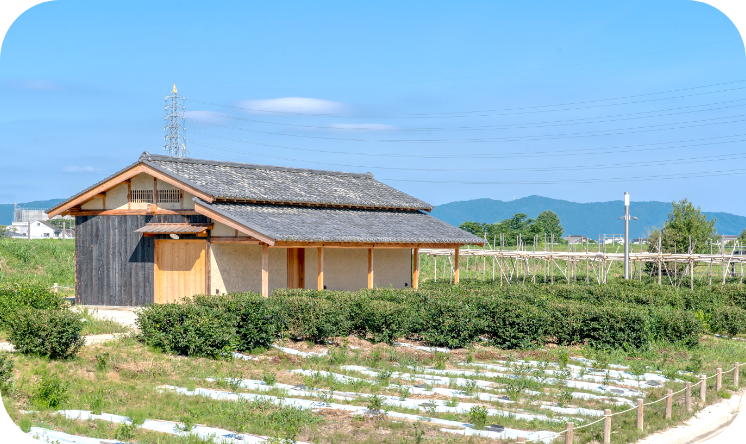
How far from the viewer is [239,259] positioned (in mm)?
22438

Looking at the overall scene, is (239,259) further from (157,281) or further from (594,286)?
(594,286)

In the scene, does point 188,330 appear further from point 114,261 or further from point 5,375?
point 114,261

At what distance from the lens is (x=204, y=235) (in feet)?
71.8

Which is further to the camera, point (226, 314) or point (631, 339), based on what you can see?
point (631, 339)

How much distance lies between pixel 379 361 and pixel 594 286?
12511mm

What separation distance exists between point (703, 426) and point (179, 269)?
688 inches

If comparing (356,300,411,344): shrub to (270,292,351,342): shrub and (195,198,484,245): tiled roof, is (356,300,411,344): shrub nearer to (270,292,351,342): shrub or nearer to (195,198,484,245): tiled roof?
(270,292,351,342): shrub

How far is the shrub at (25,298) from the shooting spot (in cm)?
1559

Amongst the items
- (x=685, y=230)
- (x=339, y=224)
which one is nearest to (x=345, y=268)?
(x=339, y=224)

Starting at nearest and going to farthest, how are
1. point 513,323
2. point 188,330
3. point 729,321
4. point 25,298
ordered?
1. point 188,330
2. point 513,323
3. point 25,298
4. point 729,321

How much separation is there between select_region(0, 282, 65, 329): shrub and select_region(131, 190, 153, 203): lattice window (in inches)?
244

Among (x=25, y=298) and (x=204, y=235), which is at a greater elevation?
(x=204, y=235)

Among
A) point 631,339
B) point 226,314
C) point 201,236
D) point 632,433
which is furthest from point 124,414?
point 201,236

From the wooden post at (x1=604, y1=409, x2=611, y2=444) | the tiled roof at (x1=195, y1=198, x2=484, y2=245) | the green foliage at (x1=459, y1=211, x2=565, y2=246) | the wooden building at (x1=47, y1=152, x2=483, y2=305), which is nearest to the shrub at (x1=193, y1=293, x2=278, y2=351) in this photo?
the tiled roof at (x1=195, y1=198, x2=484, y2=245)
